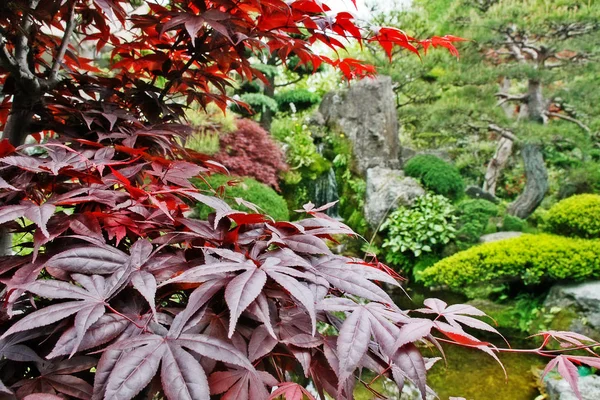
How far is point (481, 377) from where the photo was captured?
3.35 m

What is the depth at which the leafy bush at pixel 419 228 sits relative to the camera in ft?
17.8

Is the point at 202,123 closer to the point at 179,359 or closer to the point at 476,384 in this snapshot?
the point at 476,384

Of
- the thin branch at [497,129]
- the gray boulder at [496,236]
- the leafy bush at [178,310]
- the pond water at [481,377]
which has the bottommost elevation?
the pond water at [481,377]

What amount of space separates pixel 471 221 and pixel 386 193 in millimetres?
1291

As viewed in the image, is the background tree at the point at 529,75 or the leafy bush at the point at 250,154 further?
the leafy bush at the point at 250,154

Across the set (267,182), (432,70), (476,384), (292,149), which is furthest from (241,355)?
(432,70)

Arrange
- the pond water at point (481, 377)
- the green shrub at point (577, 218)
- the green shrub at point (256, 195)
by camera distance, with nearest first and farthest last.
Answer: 1. the pond water at point (481, 377)
2. the green shrub at point (577, 218)
3. the green shrub at point (256, 195)

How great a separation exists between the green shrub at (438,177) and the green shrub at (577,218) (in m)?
1.66

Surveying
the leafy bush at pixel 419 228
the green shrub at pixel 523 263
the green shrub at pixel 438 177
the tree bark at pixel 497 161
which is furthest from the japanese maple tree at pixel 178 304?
the tree bark at pixel 497 161

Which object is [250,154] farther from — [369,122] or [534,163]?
[534,163]

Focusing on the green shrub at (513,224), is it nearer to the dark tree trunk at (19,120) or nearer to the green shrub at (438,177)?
the green shrub at (438,177)

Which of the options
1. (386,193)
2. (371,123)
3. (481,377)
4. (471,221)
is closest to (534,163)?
(471,221)

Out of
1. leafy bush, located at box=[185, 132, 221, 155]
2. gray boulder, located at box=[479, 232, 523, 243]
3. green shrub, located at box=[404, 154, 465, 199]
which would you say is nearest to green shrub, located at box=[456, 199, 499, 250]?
gray boulder, located at box=[479, 232, 523, 243]

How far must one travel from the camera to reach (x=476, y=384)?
3.26m
